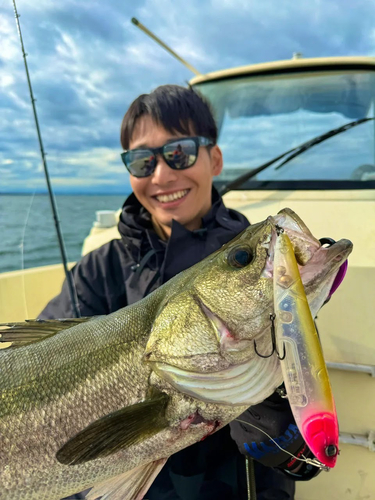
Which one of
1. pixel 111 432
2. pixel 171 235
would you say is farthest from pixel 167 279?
pixel 111 432

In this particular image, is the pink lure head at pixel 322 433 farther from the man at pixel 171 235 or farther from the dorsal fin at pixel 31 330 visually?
the man at pixel 171 235

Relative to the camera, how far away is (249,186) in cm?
341

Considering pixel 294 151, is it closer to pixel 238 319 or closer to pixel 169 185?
pixel 169 185

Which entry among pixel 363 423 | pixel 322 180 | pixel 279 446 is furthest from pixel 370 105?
pixel 279 446

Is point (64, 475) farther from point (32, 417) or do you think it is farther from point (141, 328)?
Result: point (141, 328)

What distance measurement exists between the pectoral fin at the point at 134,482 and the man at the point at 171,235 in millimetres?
647

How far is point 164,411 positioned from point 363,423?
1.30 meters

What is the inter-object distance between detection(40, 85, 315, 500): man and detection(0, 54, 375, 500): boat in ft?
2.52

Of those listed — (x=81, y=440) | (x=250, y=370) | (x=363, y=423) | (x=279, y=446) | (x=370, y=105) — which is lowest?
(x=363, y=423)

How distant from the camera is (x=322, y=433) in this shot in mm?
862

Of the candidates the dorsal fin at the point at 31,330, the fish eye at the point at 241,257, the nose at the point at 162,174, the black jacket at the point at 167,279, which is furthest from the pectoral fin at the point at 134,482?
the nose at the point at 162,174

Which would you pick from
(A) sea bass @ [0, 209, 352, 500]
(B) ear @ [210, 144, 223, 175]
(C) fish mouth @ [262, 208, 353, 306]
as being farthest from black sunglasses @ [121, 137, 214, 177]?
(C) fish mouth @ [262, 208, 353, 306]

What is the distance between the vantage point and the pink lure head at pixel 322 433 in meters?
0.86

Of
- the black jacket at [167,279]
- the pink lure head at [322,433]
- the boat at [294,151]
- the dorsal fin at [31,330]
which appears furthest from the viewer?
the boat at [294,151]
